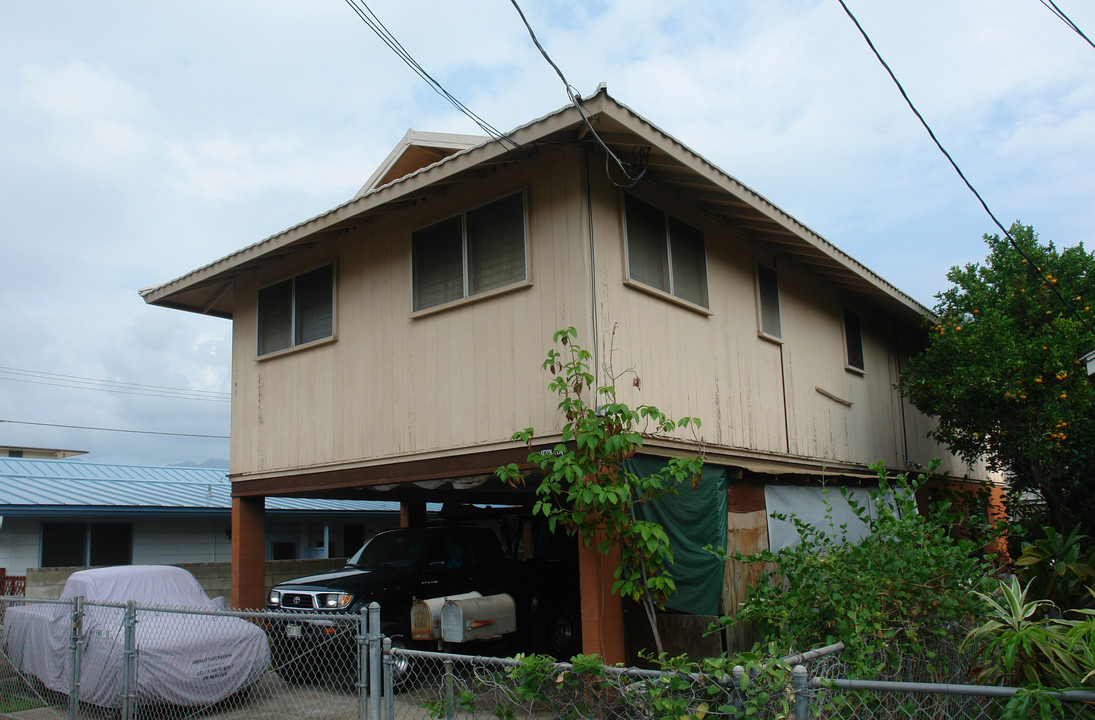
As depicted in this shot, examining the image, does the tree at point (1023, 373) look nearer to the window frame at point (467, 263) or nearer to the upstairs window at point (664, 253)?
the upstairs window at point (664, 253)

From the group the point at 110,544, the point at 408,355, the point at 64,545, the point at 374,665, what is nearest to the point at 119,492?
the point at 110,544

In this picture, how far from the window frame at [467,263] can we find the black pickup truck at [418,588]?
2972 millimetres

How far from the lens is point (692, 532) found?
8414mm

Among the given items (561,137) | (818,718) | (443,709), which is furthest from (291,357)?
(818,718)

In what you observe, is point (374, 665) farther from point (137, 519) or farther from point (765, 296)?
point (137, 519)

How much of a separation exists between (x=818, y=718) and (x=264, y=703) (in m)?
6.55

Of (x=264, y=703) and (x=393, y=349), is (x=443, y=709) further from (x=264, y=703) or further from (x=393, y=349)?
(x=393, y=349)

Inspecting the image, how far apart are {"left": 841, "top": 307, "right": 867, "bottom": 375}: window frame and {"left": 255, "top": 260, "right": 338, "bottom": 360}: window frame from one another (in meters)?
7.53

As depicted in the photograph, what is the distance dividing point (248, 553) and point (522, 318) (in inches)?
228

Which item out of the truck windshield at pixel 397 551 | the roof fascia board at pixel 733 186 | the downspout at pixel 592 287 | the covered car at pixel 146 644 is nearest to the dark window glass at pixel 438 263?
the downspout at pixel 592 287

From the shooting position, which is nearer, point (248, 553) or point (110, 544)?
point (248, 553)

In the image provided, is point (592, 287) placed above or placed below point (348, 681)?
above

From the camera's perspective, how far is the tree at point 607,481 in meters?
7.25

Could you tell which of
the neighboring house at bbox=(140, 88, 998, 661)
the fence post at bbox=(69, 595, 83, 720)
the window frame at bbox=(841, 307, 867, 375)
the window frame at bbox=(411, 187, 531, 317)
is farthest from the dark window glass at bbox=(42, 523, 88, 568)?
the window frame at bbox=(841, 307, 867, 375)
